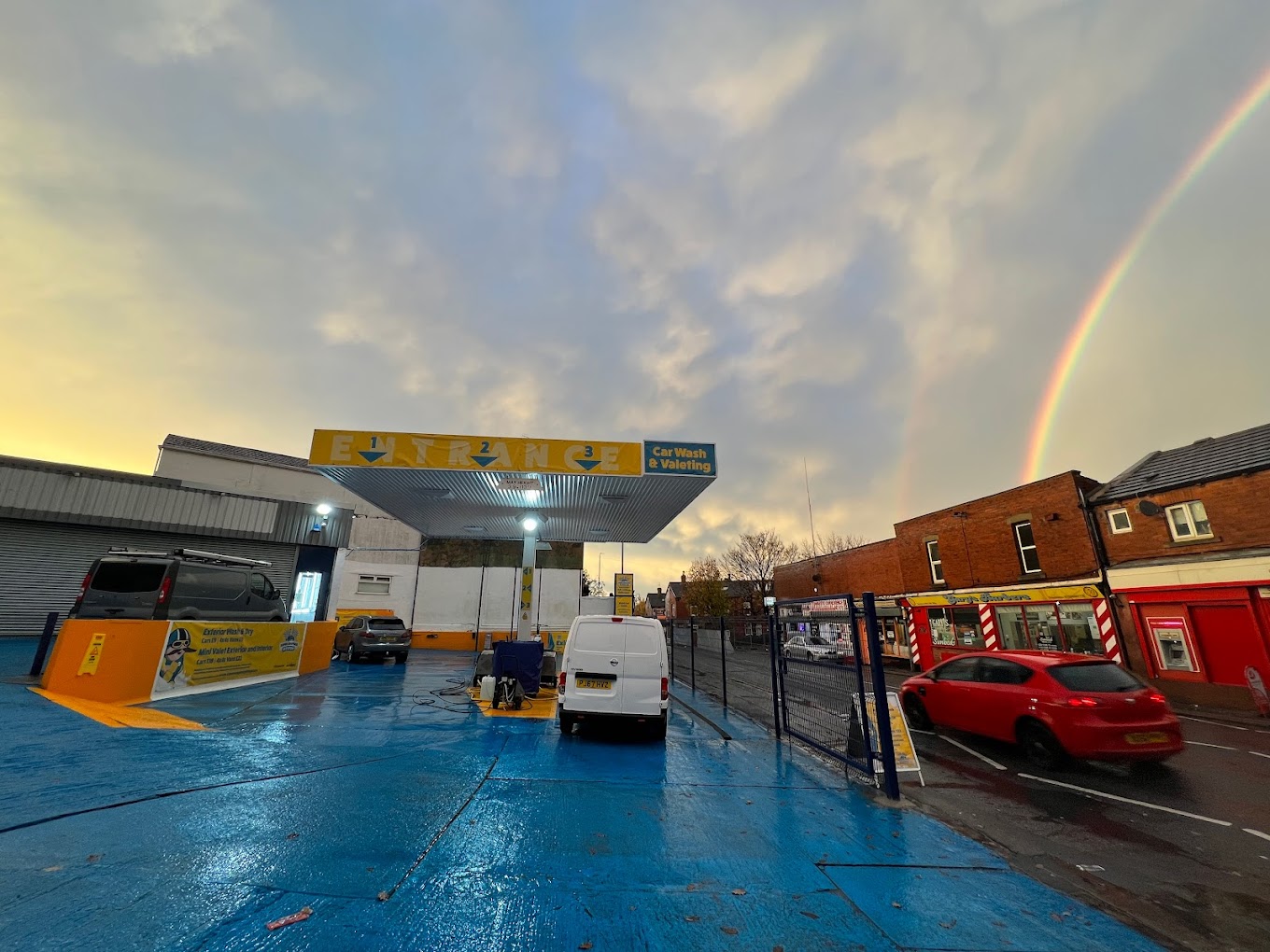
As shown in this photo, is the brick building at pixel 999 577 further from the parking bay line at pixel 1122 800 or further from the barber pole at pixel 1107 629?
the parking bay line at pixel 1122 800

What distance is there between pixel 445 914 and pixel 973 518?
2474 centimetres

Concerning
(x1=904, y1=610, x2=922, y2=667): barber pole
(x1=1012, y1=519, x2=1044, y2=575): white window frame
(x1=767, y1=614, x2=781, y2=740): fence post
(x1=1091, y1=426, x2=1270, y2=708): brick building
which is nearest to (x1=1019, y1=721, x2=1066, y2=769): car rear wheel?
(x1=767, y1=614, x2=781, y2=740): fence post

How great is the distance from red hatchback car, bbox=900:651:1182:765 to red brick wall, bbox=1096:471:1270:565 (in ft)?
36.9

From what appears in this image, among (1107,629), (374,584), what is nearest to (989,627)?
(1107,629)

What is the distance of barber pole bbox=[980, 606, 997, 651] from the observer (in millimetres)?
20203

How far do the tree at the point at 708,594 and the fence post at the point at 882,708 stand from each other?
4337 cm

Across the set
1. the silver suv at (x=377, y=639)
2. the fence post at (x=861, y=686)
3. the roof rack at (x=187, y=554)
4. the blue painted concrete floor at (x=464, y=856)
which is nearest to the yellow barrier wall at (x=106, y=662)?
the blue painted concrete floor at (x=464, y=856)

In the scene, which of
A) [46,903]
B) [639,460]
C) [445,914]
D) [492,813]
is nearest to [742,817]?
[492,813]

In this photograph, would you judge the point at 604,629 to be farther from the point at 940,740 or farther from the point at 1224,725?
the point at 1224,725

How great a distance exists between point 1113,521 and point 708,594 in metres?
34.4

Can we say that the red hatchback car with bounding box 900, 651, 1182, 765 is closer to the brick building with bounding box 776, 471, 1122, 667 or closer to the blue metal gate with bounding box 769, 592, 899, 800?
the blue metal gate with bounding box 769, 592, 899, 800

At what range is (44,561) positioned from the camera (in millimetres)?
15695

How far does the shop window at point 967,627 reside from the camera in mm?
20922

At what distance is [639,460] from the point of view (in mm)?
12734
